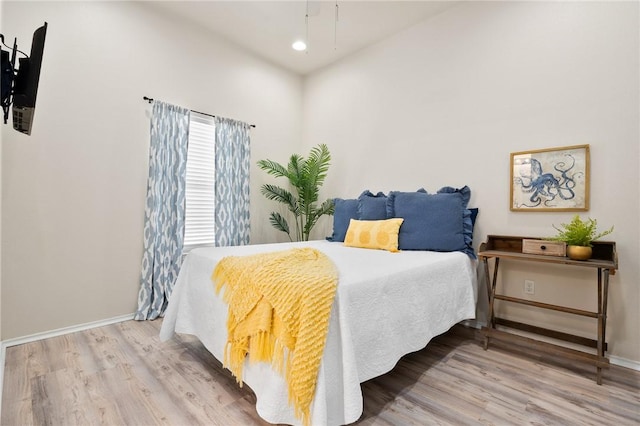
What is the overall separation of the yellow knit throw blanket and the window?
1.80 metres

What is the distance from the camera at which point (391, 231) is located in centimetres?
270


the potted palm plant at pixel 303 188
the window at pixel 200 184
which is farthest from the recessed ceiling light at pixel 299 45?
the window at pixel 200 184

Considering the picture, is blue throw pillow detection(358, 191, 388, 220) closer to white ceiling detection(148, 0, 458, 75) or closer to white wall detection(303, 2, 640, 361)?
white wall detection(303, 2, 640, 361)

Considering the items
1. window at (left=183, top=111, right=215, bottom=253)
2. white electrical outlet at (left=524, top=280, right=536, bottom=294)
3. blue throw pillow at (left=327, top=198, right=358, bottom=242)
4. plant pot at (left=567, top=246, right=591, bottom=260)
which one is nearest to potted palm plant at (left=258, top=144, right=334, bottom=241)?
blue throw pillow at (left=327, top=198, right=358, bottom=242)

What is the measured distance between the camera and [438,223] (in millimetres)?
2600

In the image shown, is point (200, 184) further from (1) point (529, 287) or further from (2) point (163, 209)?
(1) point (529, 287)

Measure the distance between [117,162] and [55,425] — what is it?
6.91 feet

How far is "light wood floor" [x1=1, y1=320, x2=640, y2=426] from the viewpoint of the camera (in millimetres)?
1504

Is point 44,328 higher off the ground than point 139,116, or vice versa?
point 139,116

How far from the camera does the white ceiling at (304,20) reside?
2.94 meters

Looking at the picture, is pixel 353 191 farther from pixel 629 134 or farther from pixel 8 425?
pixel 8 425

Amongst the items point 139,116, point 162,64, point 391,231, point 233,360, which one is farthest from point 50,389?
point 162,64

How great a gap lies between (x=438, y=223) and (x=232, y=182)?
233 centimetres

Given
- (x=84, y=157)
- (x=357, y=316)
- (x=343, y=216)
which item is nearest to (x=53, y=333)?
(x=84, y=157)
